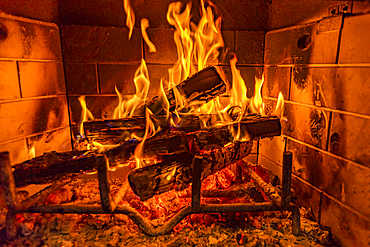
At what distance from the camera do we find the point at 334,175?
2.22 metres

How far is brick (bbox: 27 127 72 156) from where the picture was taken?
284 centimetres

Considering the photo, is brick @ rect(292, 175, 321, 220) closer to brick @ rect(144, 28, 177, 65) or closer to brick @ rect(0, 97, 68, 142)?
brick @ rect(144, 28, 177, 65)

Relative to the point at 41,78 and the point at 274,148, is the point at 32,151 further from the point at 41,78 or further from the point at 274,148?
the point at 274,148

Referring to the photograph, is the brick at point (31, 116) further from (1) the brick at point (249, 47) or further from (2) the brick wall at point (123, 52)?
(1) the brick at point (249, 47)

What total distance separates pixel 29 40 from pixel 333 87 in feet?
10.0

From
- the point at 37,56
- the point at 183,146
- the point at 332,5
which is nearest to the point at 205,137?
the point at 183,146

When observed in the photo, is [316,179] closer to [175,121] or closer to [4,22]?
[175,121]

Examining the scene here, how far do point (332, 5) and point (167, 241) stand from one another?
7.99 ft

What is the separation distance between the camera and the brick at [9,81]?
245 centimetres

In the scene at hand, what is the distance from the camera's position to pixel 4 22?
2422 mm

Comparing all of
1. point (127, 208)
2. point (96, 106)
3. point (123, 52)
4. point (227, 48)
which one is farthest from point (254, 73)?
point (127, 208)

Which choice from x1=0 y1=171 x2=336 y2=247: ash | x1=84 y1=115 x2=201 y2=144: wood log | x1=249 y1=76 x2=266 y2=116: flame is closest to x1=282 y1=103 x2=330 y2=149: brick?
x1=249 y1=76 x2=266 y2=116: flame

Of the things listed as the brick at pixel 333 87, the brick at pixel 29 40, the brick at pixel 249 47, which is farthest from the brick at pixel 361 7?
the brick at pixel 29 40

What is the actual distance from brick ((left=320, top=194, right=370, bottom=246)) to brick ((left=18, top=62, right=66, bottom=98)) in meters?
3.12
